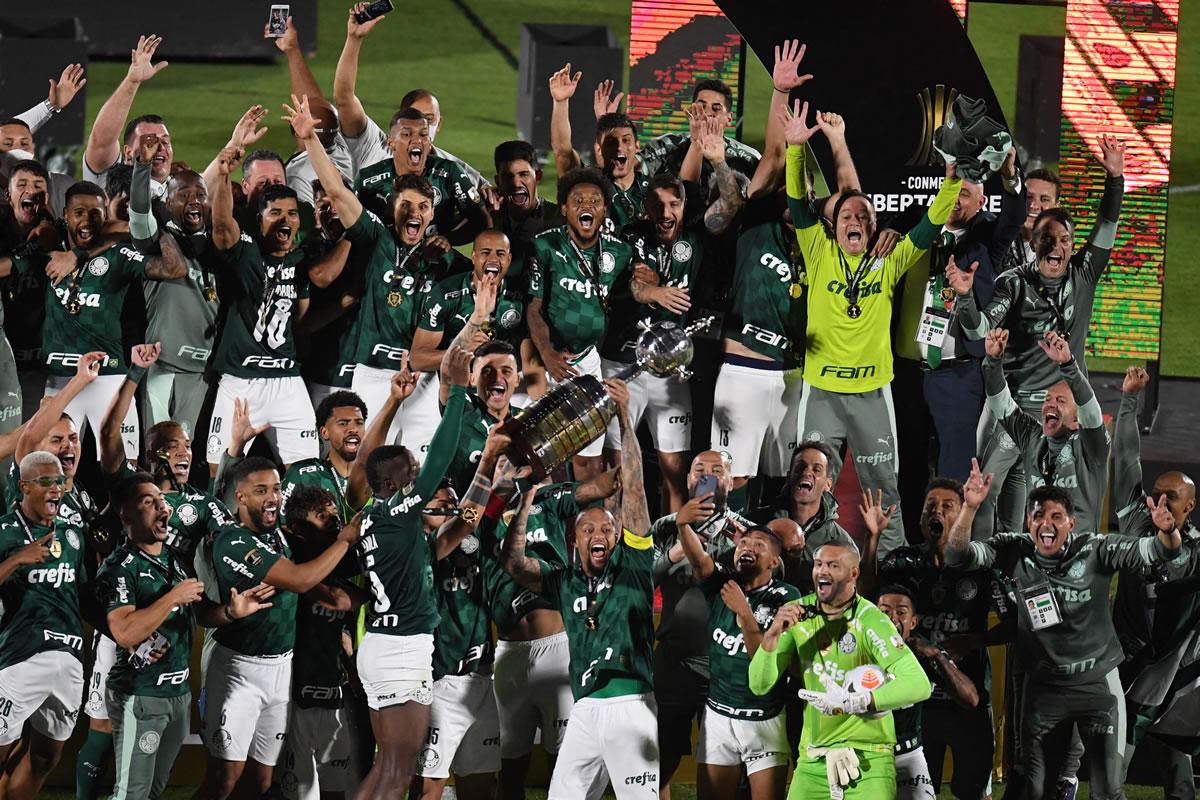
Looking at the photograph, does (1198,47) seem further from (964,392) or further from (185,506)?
(185,506)

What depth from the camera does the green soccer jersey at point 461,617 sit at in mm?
9703

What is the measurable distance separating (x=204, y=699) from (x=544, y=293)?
8.91 feet

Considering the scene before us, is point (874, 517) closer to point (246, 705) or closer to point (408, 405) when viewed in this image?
point (408, 405)

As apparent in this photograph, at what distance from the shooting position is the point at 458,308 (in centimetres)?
1060

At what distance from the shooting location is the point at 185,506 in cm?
968

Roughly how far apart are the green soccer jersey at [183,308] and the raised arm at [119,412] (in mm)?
127

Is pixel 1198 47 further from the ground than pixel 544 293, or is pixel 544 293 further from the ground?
pixel 1198 47

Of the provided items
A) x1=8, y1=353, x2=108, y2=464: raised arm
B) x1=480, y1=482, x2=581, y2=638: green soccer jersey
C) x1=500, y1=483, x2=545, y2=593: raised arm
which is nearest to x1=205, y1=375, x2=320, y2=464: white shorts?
x1=8, y1=353, x2=108, y2=464: raised arm

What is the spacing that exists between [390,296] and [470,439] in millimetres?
1016

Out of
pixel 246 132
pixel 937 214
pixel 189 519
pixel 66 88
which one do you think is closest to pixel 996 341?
pixel 937 214

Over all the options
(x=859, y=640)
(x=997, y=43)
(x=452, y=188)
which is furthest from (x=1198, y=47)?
(x=859, y=640)

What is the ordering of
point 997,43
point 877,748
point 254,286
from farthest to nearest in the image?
point 997,43 → point 254,286 → point 877,748

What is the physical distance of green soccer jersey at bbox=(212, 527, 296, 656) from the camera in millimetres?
9289

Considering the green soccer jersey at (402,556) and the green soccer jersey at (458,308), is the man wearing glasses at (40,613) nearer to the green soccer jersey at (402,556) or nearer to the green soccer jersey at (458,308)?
the green soccer jersey at (402,556)
